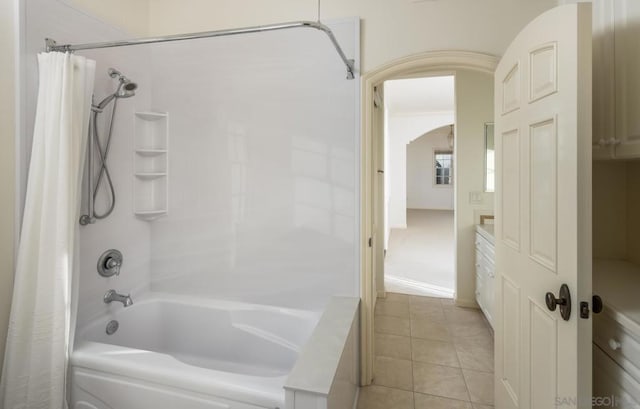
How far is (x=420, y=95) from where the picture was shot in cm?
604

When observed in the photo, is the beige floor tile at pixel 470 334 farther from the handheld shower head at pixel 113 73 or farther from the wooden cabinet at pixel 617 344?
the handheld shower head at pixel 113 73

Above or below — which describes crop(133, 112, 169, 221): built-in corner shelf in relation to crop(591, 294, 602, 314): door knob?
above

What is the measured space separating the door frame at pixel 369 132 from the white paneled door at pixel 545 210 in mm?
229

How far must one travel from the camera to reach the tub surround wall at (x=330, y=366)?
4.35ft

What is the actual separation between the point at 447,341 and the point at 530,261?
5.53 ft

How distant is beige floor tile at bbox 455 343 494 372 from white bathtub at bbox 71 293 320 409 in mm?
1351

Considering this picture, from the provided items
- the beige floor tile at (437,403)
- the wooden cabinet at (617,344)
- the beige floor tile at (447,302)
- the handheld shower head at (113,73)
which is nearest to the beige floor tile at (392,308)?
the beige floor tile at (447,302)

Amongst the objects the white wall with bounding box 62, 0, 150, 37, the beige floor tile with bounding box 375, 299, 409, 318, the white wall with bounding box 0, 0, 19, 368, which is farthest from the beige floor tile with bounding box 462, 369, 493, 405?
the white wall with bounding box 62, 0, 150, 37

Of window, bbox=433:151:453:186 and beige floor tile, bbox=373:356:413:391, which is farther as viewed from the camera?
window, bbox=433:151:453:186

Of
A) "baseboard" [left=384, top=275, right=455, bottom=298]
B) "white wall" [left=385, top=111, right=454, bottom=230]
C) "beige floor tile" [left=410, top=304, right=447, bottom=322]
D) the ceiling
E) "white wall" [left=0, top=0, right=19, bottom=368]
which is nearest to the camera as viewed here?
"white wall" [left=0, top=0, right=19, bottom=368]

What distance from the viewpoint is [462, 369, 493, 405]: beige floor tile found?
2.17m

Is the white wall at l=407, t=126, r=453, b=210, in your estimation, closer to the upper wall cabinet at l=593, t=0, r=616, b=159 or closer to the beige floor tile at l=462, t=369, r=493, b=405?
the beige floor tile at l=462, t=369, r=493, b=405

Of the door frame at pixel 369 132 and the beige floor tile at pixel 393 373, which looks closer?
the door frame at pixel 369 132

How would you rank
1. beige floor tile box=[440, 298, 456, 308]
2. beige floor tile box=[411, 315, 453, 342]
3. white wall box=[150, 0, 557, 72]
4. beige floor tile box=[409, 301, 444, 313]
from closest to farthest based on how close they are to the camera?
1. white wall box=[150, 0, 557, 72]
2. beige floor tile box=[411, 315, 453, 342]
3. beige floor tile box=[409, 301, 444, 313]
4. beige floor tile box=[440, 298, 456, 308]
